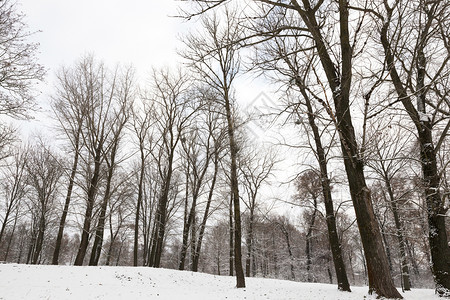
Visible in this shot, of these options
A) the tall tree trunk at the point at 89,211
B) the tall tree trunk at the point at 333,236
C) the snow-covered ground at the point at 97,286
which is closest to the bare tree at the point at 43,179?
the tall tree trunk at the point at 89,211

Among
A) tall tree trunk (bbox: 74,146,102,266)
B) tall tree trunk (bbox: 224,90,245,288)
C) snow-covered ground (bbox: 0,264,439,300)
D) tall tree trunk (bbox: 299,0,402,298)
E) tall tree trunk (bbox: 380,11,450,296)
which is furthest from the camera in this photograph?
tall tree trunk (bbox: 74,146,102,266)

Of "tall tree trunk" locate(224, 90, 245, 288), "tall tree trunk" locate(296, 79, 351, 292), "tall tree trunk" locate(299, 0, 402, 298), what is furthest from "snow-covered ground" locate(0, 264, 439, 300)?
"tall tree trunk" locate(296, 79, 351, 292)

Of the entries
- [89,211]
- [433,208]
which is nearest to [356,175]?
[433,208]

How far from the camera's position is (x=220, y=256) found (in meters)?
36.4

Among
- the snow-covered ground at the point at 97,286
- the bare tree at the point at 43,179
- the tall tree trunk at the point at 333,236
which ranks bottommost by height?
the snow-covered ground at the point at 97,286

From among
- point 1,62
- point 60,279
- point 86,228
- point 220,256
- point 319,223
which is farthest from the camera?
point 220,256

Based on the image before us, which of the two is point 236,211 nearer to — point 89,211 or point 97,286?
point 97,286

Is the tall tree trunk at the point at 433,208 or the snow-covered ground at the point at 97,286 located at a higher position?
Answer: the tall tree trunk at the point at 433,208

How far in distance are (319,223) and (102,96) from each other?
2663cm

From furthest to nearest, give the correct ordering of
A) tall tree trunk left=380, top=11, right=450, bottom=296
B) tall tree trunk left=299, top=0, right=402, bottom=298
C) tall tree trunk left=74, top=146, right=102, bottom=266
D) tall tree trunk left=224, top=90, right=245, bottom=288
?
tall tree trunk left=74, top=146, right=102, bottom=266 → tall tree trunk left=224, top=90, right=245, bottom=288 → tall tree trunk left=380, top=11, right=450, bottom=296 → tall tree trunk left=299, top=0, right=402, bottom=298

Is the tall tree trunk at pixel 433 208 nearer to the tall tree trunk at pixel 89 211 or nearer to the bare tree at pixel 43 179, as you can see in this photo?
the tall tree trunk at pixel 89 211

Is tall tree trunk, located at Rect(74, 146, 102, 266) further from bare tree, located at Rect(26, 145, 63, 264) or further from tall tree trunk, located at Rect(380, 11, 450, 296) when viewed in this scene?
tall tree trunk, located at Rect(380, 11, 450, 296)

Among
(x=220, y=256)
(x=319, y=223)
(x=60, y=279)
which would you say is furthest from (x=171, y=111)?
(x=220, y=256)

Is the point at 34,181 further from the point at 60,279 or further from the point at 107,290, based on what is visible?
the point at 107,290
